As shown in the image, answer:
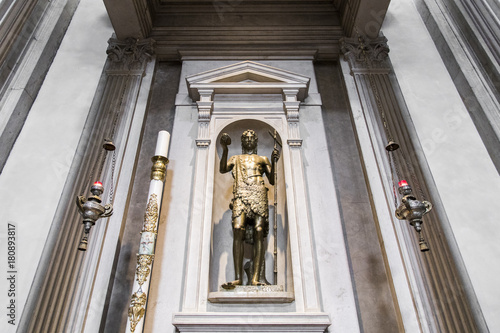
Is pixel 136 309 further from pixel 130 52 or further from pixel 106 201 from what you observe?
pixel 130 52

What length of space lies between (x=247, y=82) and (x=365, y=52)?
1.71m

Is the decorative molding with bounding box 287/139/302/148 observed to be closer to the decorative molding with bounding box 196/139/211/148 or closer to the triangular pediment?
the triangular pediment

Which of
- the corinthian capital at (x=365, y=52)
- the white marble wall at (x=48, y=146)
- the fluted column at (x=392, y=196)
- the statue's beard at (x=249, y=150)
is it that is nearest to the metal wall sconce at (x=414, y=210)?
the fluted column at (x=392, y=196)

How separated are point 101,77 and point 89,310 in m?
3.03

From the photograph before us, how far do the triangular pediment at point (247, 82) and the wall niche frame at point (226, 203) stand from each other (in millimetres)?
12

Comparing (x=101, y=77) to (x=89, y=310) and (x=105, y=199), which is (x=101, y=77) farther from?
(x=89, y=310)

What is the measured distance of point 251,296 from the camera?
3.59 m

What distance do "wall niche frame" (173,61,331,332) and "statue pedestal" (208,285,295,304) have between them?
0.05 feet

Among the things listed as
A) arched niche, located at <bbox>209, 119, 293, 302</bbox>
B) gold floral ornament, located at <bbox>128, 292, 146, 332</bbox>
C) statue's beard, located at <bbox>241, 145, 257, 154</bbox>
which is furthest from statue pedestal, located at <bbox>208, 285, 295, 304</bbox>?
statue's beard, located at <bbox>241, 145, 257, 154</bbox>

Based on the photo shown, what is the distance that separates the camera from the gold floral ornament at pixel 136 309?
3.20m

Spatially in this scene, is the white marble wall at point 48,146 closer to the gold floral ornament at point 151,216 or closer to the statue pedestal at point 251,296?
the gold floral ornament at point 151,216

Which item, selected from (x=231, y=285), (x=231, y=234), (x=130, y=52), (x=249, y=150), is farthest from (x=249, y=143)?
(x=130, y=52)

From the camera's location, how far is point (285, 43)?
5.67 m

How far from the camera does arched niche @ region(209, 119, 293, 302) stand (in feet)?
12.9
